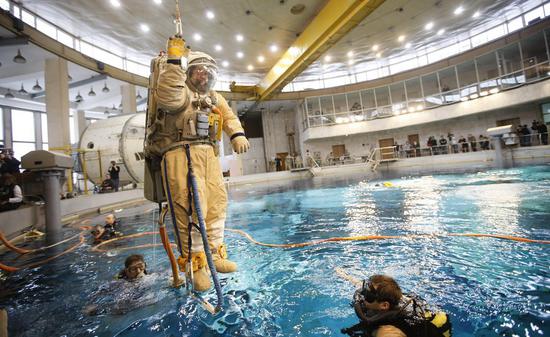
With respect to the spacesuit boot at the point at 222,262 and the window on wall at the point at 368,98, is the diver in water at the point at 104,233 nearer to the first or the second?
the spacesuit boot at the point at 222,262

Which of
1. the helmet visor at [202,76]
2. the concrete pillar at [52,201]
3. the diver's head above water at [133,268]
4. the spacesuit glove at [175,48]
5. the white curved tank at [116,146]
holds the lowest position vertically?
the diver's head above water at [133,268]

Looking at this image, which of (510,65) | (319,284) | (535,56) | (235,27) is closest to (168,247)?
(319,284)

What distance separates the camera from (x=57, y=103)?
40.3ft

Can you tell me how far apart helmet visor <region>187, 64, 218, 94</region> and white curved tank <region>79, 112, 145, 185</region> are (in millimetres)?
10132

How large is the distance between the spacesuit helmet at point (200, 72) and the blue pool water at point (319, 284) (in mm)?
1876

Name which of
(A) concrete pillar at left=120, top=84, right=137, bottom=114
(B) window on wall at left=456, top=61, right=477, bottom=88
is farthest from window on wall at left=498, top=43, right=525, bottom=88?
(A) concrete pillar at left=120, top=84, right=137, bottom=114

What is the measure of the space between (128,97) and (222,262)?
18.9 metres

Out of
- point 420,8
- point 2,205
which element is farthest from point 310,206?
point 420,8

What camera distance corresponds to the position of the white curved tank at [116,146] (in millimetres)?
10938

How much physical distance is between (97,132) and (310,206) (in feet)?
35.8

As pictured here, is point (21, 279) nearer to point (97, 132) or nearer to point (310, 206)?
point (310, 206)

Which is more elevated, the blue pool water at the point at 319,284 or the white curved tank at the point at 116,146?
the white curved tank at the point at 116,146

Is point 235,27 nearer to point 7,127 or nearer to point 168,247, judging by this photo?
point 168,247

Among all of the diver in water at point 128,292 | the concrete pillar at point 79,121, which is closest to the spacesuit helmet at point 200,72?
the diver in water at point 128,292
